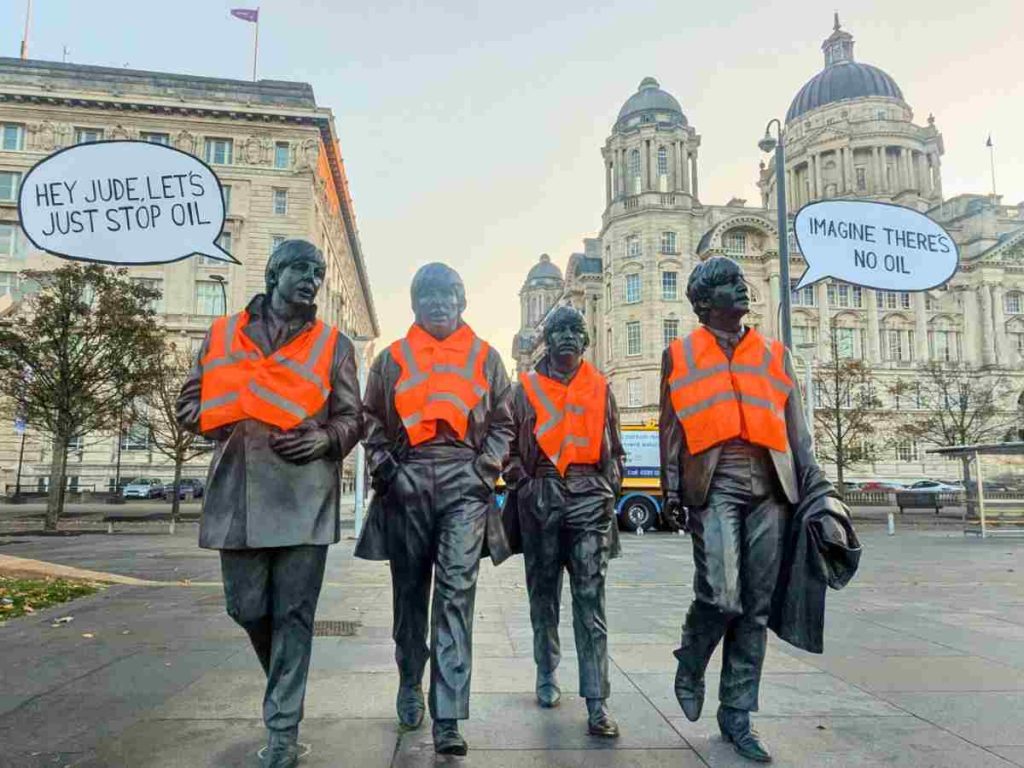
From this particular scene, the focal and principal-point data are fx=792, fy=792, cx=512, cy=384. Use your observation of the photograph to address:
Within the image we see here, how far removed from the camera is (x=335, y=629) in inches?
272

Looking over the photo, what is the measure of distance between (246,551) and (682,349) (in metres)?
2.38

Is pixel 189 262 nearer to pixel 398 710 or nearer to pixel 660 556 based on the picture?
pixel 660 556

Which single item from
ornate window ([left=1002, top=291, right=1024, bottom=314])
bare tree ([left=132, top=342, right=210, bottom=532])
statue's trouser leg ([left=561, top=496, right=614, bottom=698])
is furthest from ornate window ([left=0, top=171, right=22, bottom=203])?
ornate window ([left=1002, top=291, right=1024, bottom=314])

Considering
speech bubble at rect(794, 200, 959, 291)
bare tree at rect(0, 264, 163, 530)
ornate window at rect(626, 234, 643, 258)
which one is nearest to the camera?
speech bubble at rect(794, 200, 959, 291)

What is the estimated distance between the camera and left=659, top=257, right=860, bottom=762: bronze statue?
3736 mm

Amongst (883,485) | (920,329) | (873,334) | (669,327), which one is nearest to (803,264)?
(873,334)

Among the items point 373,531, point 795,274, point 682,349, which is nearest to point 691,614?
point 682,349

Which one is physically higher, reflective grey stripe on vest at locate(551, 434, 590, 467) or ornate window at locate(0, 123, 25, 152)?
ornate window at locate(0, 123, 25, 152)

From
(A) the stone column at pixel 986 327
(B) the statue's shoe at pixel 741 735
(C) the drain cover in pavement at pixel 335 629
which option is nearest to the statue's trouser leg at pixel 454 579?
(B) the statue's shoe at pixel 741 735

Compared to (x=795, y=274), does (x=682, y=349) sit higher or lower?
lower

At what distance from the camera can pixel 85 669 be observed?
5203 millimetres

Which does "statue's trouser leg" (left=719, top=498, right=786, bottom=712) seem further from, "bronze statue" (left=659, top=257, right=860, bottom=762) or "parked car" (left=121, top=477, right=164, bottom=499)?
"parked car" (left=121, top=477, right=164, bottom=499)

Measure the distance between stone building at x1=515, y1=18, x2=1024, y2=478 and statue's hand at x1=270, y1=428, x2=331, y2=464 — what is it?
193ft

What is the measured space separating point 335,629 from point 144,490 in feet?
144
